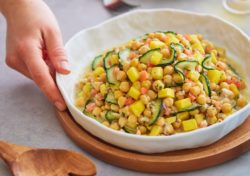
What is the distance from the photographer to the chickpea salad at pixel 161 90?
150cm

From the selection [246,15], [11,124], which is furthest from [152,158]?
[246,15]

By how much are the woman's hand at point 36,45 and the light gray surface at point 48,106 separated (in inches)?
3.8

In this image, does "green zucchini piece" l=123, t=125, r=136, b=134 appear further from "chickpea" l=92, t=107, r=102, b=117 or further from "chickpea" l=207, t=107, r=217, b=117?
"chickpea" l=207, t=107, r=217, b=117

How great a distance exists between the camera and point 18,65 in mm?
1791

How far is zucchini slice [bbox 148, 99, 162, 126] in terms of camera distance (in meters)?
1.49

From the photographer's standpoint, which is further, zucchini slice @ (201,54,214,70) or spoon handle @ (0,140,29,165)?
zucchini slice @ (201,54,214,70)

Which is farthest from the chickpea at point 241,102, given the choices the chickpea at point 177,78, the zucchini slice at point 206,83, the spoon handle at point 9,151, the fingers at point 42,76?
the spoon handle at point 9,151

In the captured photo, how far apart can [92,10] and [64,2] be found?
0.58 ft

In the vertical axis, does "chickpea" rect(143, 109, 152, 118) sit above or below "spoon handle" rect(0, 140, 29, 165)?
above

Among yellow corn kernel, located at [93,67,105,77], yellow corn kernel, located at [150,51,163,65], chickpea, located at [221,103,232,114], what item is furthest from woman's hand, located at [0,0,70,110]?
chickpea, located at [221,103,232,114]

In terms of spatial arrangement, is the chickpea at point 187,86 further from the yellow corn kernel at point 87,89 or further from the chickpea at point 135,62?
the yellow corn kernel at point 87,89

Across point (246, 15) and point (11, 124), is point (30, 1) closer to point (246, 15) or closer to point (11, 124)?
point (11, 124)

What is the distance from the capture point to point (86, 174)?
4.58 ft

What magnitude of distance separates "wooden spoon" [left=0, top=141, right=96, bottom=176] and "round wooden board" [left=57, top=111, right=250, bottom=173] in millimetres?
85
